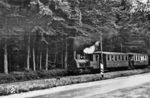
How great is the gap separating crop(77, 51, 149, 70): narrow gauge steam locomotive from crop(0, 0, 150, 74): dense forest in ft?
6.10

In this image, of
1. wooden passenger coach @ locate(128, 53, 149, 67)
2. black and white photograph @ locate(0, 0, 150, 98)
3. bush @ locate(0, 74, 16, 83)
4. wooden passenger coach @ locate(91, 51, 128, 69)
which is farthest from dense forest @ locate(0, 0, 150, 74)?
wooden passenger coach @ locate(128, 53, 149, 67)

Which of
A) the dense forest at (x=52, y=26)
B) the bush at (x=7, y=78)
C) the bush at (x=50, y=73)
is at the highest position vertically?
the dense forest at (x=52, y=26)

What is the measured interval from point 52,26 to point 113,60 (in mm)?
9976

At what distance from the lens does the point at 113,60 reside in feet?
110

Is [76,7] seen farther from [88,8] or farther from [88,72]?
[88,72]

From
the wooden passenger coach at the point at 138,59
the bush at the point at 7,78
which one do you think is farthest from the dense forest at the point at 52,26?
the wooden passenger coach at the point at 138,59

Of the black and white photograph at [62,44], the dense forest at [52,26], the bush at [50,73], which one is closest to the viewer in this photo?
the black and white photograph at [62,44]

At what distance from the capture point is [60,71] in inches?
1081

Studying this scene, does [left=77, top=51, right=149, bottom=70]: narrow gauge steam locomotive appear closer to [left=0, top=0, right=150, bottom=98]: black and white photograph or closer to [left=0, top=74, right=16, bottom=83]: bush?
[left=0, top=0, right=150, bottom=98]: black and white photograph

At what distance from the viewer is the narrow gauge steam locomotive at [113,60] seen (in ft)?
97.8

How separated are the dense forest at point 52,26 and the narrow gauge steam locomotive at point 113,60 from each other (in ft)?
6.10

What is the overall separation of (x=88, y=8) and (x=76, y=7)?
3.22 m

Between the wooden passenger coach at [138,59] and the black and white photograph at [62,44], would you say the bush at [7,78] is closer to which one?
the black and white photograph at [62,44]

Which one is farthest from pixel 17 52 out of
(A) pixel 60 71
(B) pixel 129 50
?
(B) pixel 129 50
